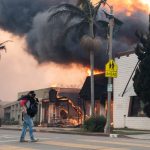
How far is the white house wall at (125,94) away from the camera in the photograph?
99.0ft

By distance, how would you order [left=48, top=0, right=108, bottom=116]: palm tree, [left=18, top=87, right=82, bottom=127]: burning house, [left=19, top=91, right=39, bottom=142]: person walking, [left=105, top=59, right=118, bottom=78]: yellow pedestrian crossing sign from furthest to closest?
[left=18, top=87, right=82, bottom=127]: burning house → [left=48, top=0, right=108, bottom=116]: palm tree → [left=105, top=59, right=118, bottom=78]: yellow pedestrian crossing sign → [left=19, top=91, right=39, bottom=142]: person walking

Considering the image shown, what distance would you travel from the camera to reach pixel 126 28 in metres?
35.6

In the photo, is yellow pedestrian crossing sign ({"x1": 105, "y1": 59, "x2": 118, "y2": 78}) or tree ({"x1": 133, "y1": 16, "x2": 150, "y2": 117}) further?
tree ({"x1": 133, "y1": 16, "x2": 150, "y2": 117})

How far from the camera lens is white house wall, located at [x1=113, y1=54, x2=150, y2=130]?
30172 mm

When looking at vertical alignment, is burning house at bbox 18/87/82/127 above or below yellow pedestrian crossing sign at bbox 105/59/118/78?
below

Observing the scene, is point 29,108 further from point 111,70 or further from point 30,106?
point 111,70

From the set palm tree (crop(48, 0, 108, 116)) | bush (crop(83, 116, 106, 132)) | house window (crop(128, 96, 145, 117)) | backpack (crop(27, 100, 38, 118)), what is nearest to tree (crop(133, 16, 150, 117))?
bush (crop(83, 116, 106, 132))

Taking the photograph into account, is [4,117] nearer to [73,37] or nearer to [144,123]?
Result: [73,37]

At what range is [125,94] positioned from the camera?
101 feet

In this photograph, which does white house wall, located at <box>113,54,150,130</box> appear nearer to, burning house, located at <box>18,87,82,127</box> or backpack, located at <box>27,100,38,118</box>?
burning house, located at <box>18,87,82,127</box>

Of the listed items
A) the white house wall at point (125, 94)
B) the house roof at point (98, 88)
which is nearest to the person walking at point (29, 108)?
the white house wall at point (125, 94)

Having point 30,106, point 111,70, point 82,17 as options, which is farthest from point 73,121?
point 30,106

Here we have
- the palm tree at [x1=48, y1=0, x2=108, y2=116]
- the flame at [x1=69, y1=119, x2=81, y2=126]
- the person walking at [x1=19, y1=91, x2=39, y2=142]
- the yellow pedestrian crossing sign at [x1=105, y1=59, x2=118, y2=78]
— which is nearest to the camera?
the person walking at [x1=19, y1=91, x2=39, y2=142]

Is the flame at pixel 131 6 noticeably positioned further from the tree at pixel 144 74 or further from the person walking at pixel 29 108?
the person walking at pixel 29 108
